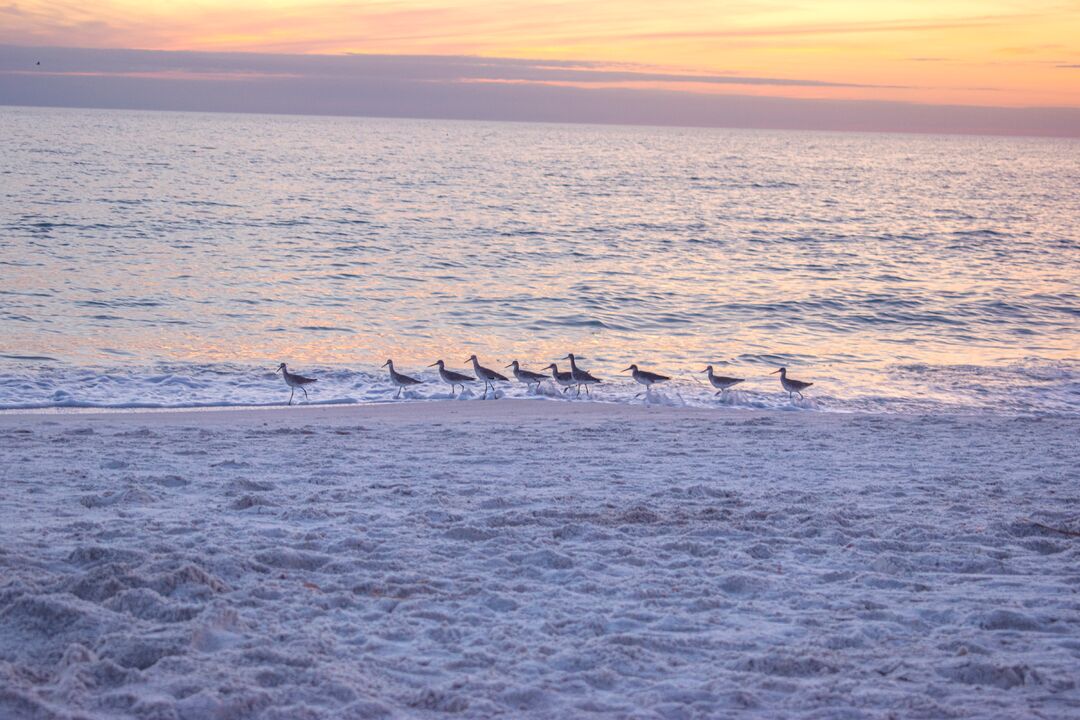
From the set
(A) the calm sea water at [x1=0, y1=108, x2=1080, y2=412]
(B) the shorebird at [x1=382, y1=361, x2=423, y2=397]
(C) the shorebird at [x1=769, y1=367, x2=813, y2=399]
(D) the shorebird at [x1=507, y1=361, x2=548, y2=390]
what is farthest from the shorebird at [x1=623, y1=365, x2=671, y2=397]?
(B) the shorebird at [x1=382, y1=361, x2=423, y2=397]

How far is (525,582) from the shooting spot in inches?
233

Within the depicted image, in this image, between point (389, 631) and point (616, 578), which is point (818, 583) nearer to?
point (616, 578)

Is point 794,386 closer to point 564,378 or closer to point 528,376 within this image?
point 564,378

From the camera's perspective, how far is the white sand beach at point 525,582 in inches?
177

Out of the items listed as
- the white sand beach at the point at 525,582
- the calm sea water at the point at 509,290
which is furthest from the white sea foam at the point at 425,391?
the white sand beach at the point at 525,582

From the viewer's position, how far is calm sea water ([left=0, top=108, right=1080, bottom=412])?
16.1 m

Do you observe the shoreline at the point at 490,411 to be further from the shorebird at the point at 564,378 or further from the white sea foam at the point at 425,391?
the shorebird at the point at 564,378

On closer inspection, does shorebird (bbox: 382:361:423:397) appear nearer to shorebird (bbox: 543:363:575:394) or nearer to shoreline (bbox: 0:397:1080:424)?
shoreline (bbox: 0:397:1080:424)

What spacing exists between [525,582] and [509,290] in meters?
20.7

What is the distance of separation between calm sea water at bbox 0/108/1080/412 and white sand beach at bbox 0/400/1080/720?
5415mm

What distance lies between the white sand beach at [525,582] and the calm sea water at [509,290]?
542 cm

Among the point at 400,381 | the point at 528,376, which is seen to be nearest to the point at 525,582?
the point at 400,381

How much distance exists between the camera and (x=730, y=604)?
5.68m

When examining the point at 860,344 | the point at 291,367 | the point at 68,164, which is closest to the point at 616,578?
the point at 291,367
